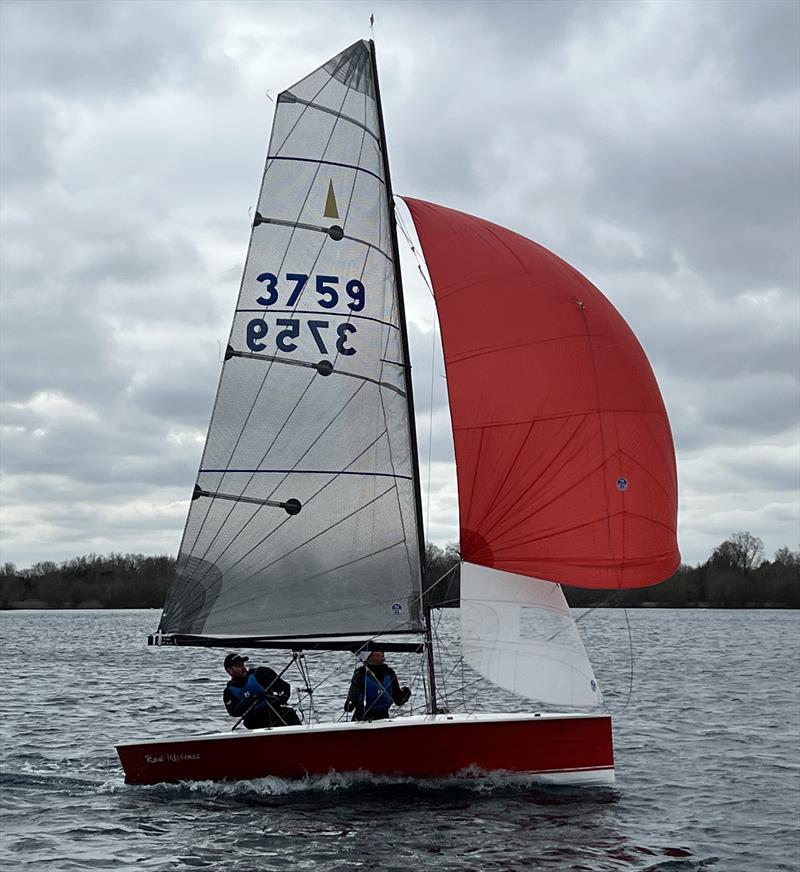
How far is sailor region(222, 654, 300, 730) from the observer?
1352 cm

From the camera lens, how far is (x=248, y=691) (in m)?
13.6

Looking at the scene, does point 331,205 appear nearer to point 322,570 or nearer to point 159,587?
point 322,570

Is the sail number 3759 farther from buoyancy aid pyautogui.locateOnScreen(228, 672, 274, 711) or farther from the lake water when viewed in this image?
the lake water

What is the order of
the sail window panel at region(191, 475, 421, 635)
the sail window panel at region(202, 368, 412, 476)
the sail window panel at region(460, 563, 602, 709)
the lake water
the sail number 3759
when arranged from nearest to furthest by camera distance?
the lake water
the sail window panel at region(460, 563, 602, 709)
the sail window panel at region(191, 475, 421, 635)
the sail window panel at region(202, 368, 412, 476)
the sail number 3759

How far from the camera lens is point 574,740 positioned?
13109 millimetres

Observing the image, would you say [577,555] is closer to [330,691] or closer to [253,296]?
[253,296]

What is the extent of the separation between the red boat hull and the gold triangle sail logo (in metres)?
5.76

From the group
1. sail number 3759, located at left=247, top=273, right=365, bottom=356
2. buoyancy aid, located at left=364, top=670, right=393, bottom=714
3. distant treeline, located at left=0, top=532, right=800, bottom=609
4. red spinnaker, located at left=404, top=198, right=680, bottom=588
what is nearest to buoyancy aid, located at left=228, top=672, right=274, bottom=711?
buoyancy aid, located at left=364, top=670, right=393, bottom=714

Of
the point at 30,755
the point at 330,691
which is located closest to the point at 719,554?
the point at 330,691

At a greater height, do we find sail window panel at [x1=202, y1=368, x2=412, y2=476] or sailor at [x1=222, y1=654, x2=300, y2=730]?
sail window panel at [x1=202, y1=368, x2=412, y2=476]

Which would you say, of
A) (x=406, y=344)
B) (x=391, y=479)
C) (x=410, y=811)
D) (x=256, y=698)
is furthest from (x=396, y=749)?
(x=406, y=344)

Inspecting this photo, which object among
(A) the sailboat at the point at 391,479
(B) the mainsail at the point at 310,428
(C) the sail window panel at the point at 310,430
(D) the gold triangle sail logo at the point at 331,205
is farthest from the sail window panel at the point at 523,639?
(D) the gold triangle sail logo at the point at 331,205

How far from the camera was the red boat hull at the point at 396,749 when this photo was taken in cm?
1272

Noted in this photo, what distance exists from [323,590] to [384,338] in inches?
117
